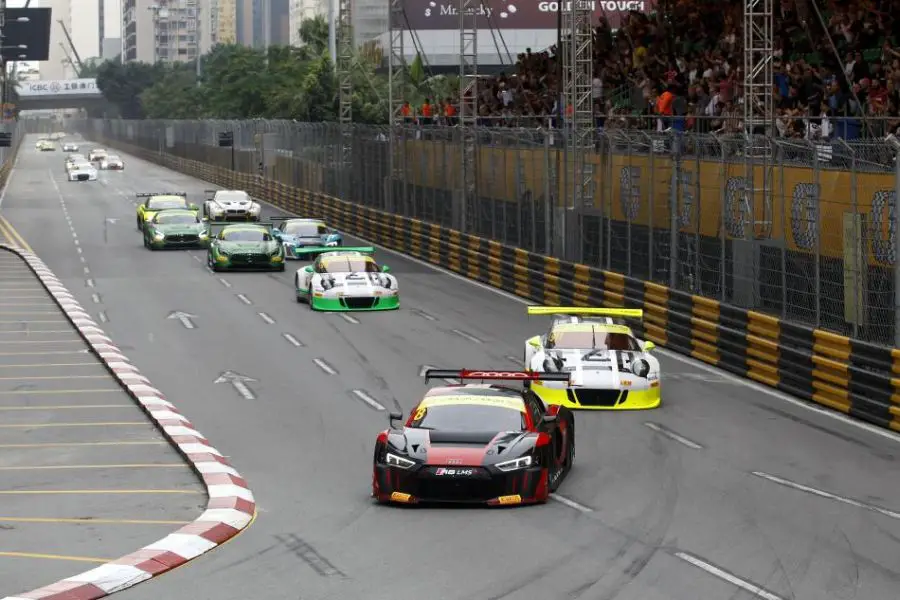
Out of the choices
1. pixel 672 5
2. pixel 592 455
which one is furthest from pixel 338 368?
pixel 672 5

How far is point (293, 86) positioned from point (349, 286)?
8154 centimetres

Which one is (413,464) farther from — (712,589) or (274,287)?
(274,287)

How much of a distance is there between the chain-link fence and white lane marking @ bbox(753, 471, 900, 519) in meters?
4.32

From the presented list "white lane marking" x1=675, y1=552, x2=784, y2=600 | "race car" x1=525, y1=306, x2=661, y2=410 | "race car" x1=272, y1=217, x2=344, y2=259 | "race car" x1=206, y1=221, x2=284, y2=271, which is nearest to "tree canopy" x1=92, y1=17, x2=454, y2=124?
"race car" x1=272, y1=217, x2=344, y2=259

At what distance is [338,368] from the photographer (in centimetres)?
2617

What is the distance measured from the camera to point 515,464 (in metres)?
15.6

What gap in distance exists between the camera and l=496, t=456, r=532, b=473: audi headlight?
1549cm

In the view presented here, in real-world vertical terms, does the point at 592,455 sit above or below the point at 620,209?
below

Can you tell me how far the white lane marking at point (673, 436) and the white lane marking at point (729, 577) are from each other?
6.17m

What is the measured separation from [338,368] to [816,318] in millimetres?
7636

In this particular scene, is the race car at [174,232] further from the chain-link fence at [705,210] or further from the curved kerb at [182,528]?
the curved kerb at [182,528]

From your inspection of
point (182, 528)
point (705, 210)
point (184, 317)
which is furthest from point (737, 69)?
point (182, 528)

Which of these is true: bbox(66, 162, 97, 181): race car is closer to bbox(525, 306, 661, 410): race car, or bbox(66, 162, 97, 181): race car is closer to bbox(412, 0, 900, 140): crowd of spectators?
bbox(412, 0, 900, 140): crowd of spectators

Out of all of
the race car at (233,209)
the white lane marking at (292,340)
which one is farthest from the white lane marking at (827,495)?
the race car at (233,209)
